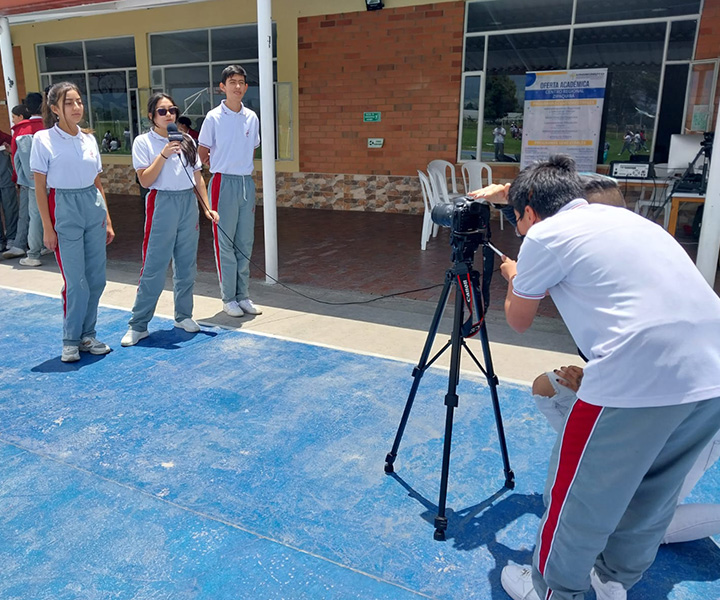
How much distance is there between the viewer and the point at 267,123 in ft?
19.3

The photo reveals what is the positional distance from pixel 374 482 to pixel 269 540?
59 cm

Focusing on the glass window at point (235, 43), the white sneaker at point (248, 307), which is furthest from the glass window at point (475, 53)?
the white sneaker at point (248, 307)

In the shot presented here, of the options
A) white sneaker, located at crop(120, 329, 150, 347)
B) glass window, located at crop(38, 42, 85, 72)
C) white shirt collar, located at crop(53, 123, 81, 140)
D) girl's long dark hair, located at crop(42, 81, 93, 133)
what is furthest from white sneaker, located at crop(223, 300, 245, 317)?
glass window, located at crop(38, 42, 85, 72)

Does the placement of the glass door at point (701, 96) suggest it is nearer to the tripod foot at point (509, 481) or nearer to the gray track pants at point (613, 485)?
the tripod foot at point (509, 481)

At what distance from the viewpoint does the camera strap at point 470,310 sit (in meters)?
2.42

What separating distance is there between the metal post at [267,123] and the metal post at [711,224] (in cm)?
375

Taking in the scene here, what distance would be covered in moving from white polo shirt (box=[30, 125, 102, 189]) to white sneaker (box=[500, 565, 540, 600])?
3.49 meters

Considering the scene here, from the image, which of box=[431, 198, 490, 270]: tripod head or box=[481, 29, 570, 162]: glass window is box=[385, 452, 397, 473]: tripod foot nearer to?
box=[431, 198, 490, 270]: tripod head

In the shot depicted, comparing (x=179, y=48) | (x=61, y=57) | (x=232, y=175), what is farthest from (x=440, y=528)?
(x=61, y=57)

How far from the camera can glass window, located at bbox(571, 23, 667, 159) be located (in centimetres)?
916

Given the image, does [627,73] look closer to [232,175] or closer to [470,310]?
[232,175]

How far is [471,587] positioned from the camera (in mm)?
2145

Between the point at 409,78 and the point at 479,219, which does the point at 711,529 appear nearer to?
the point at 479,219

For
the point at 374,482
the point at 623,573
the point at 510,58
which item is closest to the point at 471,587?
the point at 623,573
